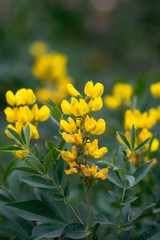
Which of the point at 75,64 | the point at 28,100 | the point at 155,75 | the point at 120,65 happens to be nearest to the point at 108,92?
the point at 155,75

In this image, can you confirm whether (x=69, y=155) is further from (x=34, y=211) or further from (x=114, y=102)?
(x=114, y=102)

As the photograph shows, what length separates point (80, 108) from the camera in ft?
2.45

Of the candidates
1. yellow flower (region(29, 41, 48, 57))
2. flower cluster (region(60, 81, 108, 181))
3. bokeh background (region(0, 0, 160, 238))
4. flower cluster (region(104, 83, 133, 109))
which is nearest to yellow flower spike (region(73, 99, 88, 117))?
flower cluster (region(60, 81, 108, 181))

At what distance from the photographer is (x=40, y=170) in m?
0.78

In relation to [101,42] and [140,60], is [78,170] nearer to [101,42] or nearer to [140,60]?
[140,60]

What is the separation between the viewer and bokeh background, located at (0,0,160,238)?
3.27 m

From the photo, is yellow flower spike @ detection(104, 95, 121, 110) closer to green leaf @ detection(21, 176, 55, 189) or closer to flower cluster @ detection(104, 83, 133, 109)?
flower cluster @ detection(104, 83, 133, 109)

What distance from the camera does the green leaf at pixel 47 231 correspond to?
2.46 ft

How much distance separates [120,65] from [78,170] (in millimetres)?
3319

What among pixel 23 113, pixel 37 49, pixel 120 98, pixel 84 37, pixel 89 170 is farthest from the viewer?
pixel 84 37

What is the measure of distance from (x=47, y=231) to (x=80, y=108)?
0.30 meters

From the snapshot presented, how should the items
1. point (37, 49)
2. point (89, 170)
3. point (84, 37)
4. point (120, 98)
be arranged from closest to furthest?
point (89, 170), point (120, 98), point (37, 49), point (84, 37)

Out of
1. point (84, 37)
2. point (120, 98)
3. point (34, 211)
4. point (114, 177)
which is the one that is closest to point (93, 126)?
point (114, 177)

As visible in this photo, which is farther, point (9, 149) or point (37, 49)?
point (37, 49)
